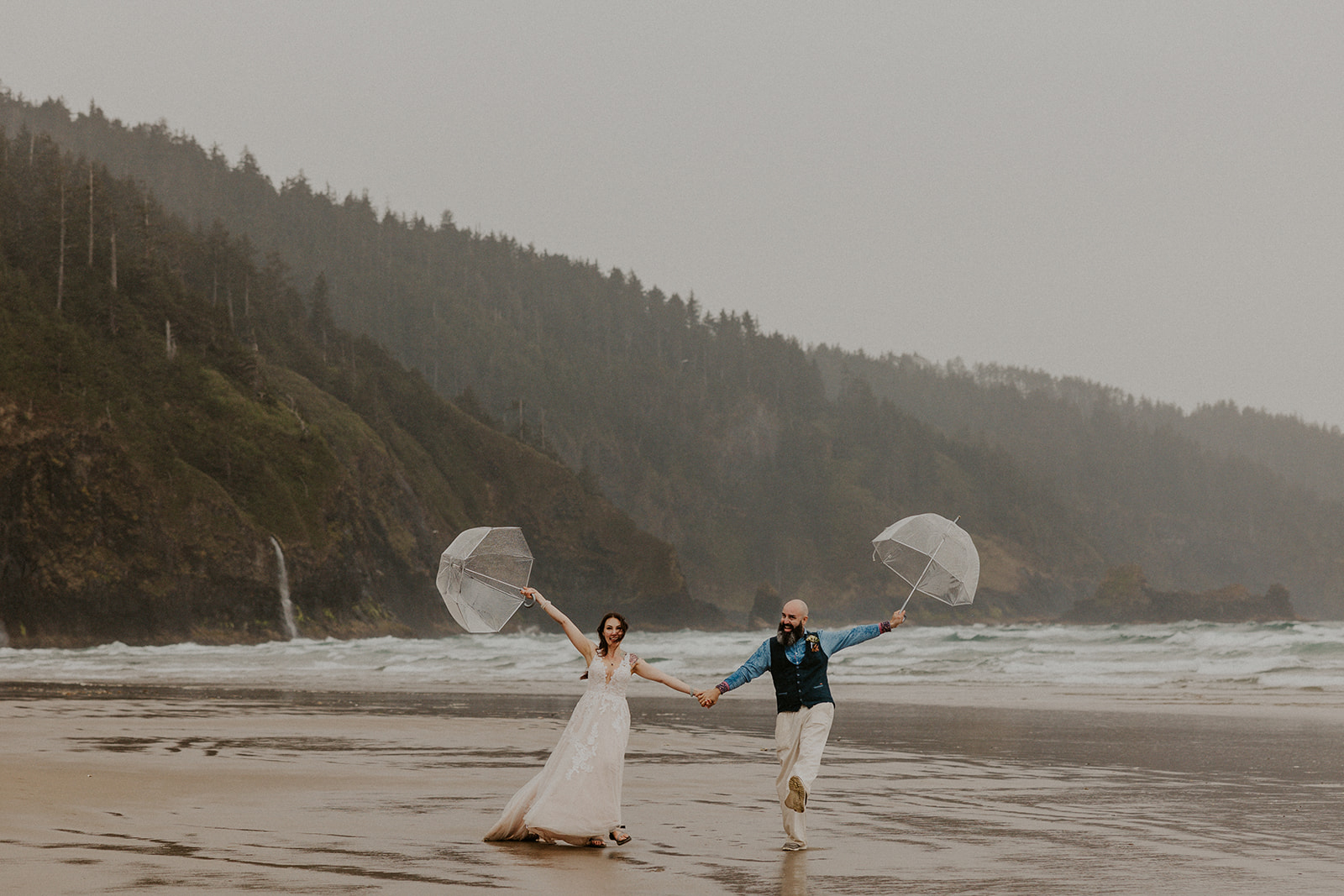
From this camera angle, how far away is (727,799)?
384 inches

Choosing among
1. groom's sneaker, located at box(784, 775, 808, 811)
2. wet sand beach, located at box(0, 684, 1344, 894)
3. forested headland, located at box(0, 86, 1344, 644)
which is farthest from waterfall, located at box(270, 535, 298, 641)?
groom's sneaker, located at box(784, 775, 808, 811)

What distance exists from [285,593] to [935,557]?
160 feet

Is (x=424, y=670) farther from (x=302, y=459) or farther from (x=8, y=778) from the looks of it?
(x=302, y=459)

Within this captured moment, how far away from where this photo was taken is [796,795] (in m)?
7.39

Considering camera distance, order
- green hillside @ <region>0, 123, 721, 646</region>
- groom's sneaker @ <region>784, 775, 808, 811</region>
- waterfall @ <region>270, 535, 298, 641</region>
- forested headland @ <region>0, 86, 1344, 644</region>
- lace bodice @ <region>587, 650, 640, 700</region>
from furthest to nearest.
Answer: forested headland @ <region>0, 86, 1344, 644</region> < waterfall @ <region>270, 535, 298, 641</region> < green hillside @ <region>0, 123, 721, 646</region> < lace bodice @ <region>587, 650, 640, 700</region> < groom's sneaker @ <region>784, 775, 808, 811</region>

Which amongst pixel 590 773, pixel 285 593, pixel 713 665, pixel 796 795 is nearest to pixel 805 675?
pixel 796 795

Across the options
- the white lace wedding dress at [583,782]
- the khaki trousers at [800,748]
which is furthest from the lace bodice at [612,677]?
the khaki trousers at [800,748]

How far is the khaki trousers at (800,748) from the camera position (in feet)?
24.6

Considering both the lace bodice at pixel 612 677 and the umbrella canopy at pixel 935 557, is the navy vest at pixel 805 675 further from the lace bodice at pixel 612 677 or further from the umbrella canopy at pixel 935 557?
the umbrella canopy at pixel 935 557

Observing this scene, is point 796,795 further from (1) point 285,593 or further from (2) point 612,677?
(1) point 285,593

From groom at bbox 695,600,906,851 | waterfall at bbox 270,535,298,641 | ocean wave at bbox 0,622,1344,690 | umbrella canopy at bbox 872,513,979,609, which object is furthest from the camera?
waterfall at bbox 270,535,298,641

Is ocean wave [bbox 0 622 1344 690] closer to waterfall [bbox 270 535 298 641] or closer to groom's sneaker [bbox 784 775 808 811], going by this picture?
waterfall [bbox 270 535 298 641]

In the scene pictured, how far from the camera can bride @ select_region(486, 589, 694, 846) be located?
24.8ft

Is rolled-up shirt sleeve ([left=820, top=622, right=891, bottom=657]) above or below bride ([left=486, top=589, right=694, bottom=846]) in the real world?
above
